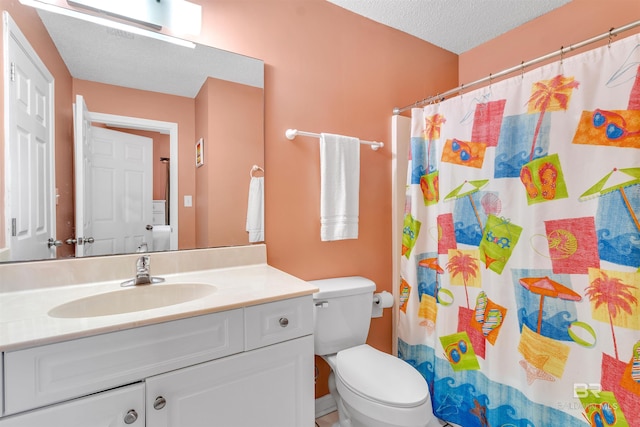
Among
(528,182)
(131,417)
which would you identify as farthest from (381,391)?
(528,182)

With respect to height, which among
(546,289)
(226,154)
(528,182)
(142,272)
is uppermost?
(226,154)

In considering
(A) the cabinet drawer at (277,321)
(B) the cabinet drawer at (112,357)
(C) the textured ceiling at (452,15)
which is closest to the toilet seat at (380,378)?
(A) the cabinet drawer at (277,321)

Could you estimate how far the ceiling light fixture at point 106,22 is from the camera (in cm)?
112

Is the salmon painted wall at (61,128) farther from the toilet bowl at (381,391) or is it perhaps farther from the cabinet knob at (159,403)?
the toilet bowl at (381,391)

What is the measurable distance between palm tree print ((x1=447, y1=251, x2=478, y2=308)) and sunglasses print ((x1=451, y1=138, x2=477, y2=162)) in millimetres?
500

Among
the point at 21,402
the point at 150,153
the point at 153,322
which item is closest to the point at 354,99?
the point at 150,153

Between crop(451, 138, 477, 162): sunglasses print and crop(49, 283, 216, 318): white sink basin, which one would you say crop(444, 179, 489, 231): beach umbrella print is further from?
crop(49, 283, 216, 318): white sink basin

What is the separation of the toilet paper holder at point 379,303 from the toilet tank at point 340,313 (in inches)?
4.2

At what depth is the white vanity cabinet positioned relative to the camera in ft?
2.36

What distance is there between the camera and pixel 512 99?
4.53 ft

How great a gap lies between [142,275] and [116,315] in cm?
35

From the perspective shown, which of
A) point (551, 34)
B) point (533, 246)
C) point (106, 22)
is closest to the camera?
point (106, 22)

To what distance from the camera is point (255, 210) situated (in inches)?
59.1

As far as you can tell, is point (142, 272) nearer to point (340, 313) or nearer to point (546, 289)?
point (340, 313)
